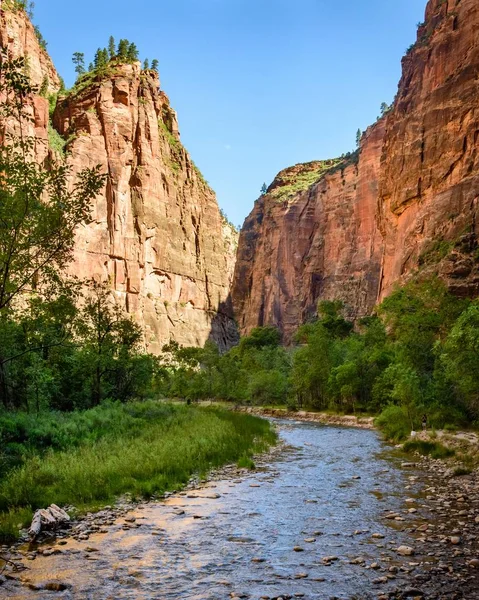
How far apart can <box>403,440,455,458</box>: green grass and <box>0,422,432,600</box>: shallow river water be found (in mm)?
6219

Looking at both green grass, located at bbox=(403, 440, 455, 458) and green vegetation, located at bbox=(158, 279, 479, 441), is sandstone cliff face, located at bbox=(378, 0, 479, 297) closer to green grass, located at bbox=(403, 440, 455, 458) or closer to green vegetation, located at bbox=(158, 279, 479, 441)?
green vegetation, located at bbox=(158, 279, 479, 441)

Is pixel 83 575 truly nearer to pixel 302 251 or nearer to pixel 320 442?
pixel 320 442

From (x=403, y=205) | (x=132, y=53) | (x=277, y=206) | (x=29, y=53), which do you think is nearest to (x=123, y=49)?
(x=132, y=53)

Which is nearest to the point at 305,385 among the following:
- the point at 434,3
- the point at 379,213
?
the point at 379,213

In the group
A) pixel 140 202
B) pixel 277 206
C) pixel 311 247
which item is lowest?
pixel 311 247

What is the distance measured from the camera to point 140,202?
10862cm

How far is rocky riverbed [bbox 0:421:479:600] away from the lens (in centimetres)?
729

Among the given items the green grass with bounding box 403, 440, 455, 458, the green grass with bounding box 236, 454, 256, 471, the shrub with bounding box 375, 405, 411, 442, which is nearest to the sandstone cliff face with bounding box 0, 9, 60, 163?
the shrub with bounding box 375, 405, 411, 442

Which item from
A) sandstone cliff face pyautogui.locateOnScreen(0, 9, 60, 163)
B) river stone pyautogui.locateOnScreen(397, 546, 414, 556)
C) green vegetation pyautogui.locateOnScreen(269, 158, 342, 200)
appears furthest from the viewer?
green vegetation pyautogui.locateOnScreen(269, 158, 342, 200)

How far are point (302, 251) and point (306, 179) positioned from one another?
27389 mm

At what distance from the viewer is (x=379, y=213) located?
83.7m

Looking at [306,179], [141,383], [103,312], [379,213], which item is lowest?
[141,383]

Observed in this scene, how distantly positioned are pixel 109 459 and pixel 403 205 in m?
66.0

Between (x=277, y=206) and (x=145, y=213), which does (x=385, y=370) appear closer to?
(x=145, y=213)
